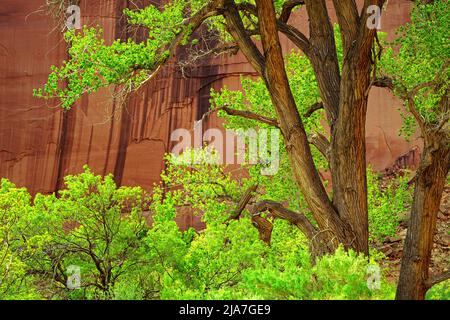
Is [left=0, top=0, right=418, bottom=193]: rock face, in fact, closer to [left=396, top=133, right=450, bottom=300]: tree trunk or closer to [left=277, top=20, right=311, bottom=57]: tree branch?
[left=277, top=20, right=311, bottom=57]: tree branch

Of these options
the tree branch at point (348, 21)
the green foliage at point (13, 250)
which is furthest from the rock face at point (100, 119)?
the tree branch at point (348, 21)

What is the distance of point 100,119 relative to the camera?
29469 millimetres

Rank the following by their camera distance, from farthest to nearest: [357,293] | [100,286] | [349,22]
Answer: [100,286]
[349,22]
[357,293]

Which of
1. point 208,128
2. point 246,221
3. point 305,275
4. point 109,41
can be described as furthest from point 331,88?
point 109,41

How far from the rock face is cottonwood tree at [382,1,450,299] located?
1686 cm

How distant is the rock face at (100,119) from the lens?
29.4 metres

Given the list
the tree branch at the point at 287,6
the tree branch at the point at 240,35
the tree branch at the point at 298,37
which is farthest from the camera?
the tree branch at the point at 287,6

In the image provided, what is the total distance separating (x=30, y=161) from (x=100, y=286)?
19121mm

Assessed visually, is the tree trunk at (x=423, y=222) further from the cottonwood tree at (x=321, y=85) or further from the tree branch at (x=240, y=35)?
the tree branch at (x=240, y=35)

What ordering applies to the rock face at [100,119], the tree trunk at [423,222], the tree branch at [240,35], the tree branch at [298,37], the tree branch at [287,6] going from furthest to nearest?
1. the rock face at [100,119]
2. the tree branch at [287,6]
3. the tree branch at [298,37]
4. the tree trunk at [423,222]
5. the tree branch at [240,35]

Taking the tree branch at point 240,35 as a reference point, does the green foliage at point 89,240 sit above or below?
below

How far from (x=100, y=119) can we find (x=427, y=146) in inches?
779
